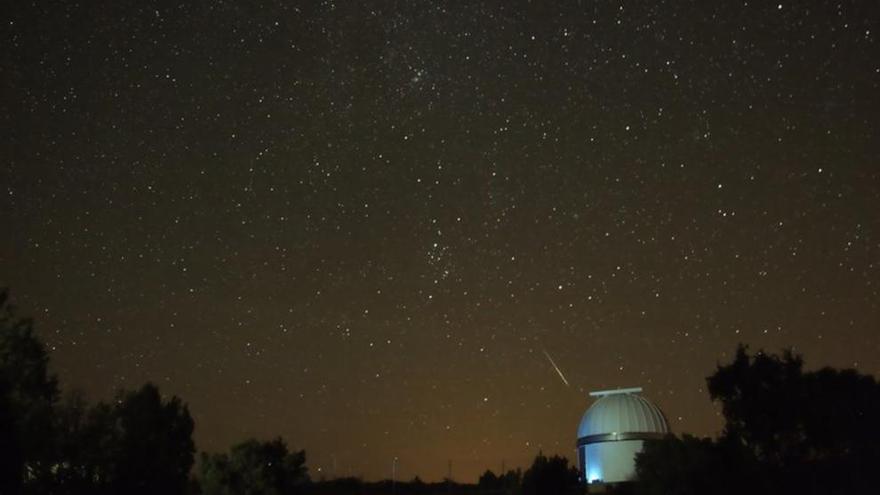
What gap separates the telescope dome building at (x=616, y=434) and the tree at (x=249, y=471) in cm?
1581

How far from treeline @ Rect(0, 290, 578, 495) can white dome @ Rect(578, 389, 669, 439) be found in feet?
9.47

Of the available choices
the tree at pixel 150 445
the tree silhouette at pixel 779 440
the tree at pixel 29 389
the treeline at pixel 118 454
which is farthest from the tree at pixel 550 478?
the tree at pixel 29 389

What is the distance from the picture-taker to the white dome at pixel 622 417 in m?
55.3

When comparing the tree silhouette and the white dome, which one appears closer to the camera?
the tree silhouette

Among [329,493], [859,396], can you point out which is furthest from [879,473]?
[329,493]

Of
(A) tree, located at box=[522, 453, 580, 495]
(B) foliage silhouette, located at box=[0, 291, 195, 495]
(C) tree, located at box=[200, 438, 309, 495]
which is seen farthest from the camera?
(A) tree, located at box=[522, 453, 580, 495]

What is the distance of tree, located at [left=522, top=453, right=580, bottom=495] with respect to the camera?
5244cm

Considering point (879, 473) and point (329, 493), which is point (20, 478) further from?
point (329, 493)

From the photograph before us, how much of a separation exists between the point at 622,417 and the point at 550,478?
5453 millimetres

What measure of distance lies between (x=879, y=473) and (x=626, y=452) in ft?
55.3

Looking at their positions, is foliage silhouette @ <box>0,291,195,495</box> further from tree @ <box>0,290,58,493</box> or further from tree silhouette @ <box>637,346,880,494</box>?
tree silhouette @ <box>637,346,880,494</box>

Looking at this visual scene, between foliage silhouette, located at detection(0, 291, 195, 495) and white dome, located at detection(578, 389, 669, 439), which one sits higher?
white dome, located at detection(578, 389, 669, 439)

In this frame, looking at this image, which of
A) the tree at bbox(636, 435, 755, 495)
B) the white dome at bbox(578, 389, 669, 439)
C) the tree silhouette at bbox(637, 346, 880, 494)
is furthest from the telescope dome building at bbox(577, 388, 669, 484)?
the tree at bbox(636, 435, 755, 495)

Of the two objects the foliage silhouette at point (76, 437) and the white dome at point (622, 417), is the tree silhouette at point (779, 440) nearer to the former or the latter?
the white dome at point (622, 417)
